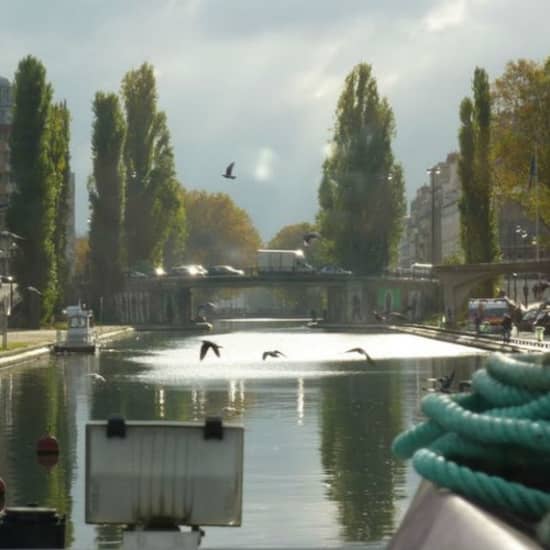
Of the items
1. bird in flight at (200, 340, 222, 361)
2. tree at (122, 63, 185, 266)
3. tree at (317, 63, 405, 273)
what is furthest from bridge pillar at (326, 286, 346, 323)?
bird in flight at (200, 340, 222, 361)

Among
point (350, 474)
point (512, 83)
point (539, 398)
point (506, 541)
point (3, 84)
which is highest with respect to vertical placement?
point (3, 84)

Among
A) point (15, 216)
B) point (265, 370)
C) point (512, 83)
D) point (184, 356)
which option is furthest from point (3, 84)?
point (265, 370)

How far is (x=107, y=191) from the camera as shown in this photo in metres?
116

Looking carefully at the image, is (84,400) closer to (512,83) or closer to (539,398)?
(539,398)

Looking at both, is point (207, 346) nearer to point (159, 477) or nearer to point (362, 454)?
point (362, 454)

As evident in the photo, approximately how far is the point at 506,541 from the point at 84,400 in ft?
128

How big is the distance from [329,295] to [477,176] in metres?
35.3

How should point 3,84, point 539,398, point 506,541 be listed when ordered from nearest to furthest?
point 506,541 < point 539,398 < point 3,84

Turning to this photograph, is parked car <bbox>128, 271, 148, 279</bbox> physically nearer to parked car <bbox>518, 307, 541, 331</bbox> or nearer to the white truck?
the white truck

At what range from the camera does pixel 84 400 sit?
41781 mm

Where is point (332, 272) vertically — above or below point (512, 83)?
below

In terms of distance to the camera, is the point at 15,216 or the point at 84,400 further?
the point at 15,216

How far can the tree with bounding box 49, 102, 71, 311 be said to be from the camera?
101812mm

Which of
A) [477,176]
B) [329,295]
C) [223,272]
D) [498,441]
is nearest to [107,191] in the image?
[223,272]
